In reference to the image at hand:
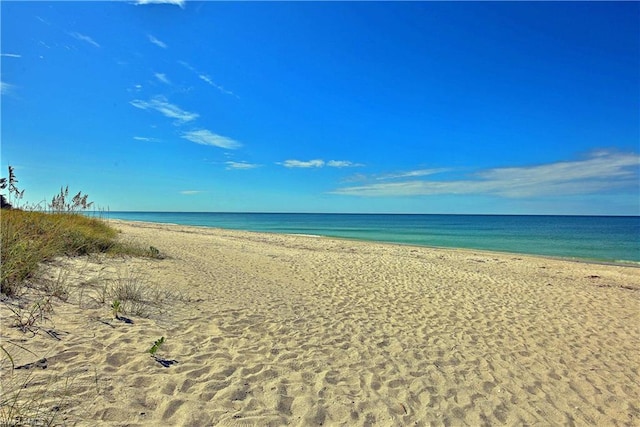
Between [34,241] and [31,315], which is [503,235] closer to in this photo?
[34,241]

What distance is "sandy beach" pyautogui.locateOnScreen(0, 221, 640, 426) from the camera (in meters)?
3.24

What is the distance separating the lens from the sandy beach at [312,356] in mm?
3242

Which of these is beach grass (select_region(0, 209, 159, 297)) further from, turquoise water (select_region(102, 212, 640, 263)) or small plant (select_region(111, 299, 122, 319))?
turquoise water (select_region(102, 212, 640, 263))

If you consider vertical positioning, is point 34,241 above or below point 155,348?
above

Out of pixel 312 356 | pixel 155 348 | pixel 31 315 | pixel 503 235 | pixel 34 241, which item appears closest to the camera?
pixel 155 348

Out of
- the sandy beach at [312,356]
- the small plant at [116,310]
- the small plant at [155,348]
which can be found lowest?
the sandy beach at [312,356]

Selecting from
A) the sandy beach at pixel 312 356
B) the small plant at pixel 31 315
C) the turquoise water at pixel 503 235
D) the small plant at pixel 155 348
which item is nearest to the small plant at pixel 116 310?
the sandy beach at pixel 312 356

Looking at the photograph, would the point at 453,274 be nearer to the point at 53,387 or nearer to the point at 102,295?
the point at 102,295

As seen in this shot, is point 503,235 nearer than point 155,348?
No

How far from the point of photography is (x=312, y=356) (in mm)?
4609

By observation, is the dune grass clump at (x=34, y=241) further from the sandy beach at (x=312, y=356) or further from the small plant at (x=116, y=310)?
the small plant at (x=116, y=310)

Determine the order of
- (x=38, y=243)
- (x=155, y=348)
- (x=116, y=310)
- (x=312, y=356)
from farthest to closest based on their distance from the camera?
1. (x=38, y=243)
2. (x=116, y=310)
3. (x=312, y=356)
4. (x=155, y=348)

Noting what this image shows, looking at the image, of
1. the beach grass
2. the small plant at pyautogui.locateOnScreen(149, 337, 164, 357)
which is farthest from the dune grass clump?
the small plant at pyautogui.locateOnScreen(149, 337, 164, 357)

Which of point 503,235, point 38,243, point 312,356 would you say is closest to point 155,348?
point 312,356
